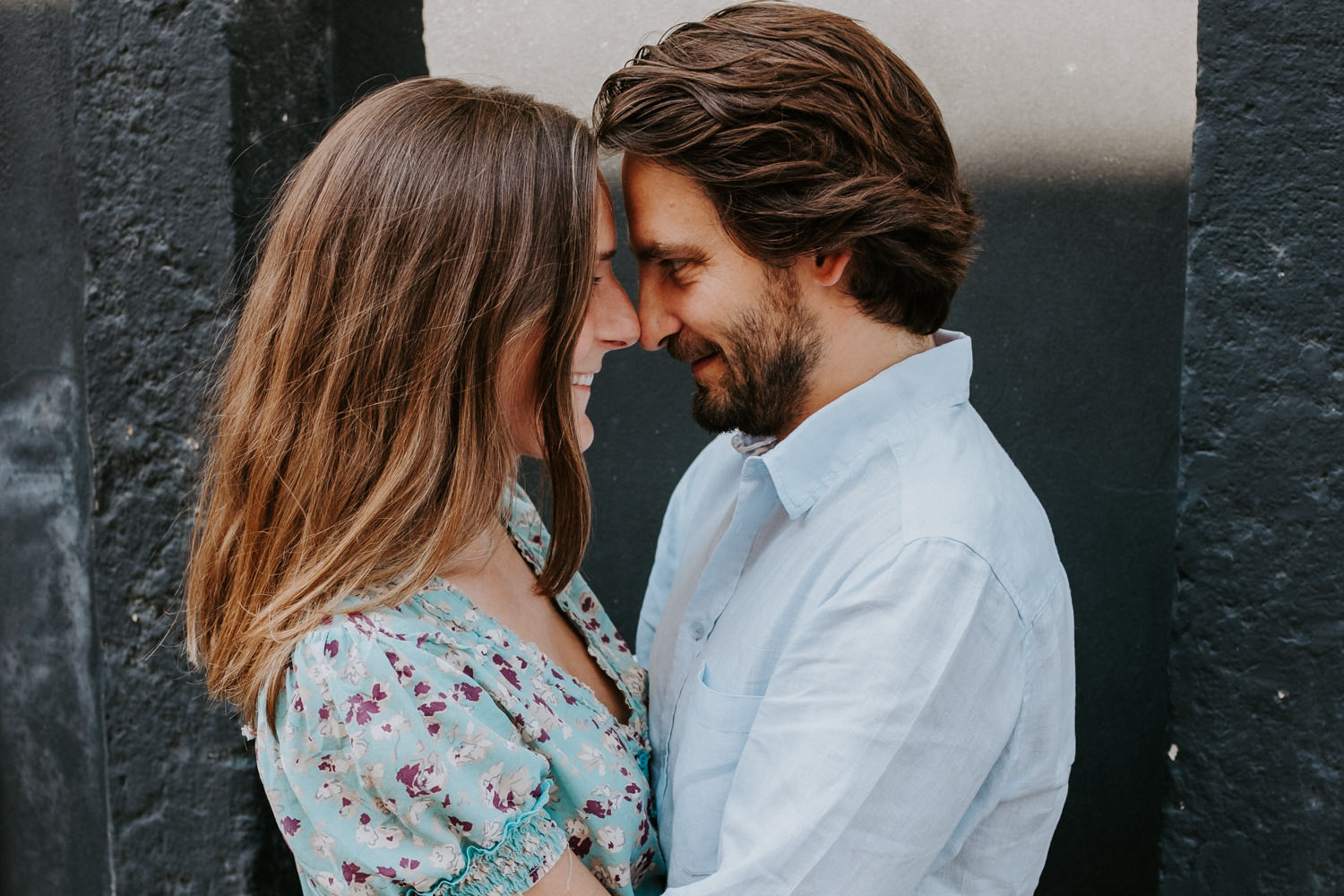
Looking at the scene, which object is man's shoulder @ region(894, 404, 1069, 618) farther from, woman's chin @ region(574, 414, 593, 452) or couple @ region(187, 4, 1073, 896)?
woman's chin @ region(574, 414, 593, 452)

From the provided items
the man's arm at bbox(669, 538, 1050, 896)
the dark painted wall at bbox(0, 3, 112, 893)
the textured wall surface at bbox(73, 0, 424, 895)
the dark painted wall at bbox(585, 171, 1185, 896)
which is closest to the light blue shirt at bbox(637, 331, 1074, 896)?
the man's arm at bbox(669, 538, 1050, 896)

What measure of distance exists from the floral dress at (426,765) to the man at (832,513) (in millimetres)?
241

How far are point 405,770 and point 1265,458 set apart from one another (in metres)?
1.53

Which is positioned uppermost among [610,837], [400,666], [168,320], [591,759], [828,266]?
[828,266]

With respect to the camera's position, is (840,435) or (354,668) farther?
(840,435)

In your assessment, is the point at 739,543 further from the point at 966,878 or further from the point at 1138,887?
the point at 1138,887

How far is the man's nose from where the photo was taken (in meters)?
1.93

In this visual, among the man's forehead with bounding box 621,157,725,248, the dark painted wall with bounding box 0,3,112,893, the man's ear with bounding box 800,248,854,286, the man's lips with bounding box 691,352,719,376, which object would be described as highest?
the man's forehead with bounding box 621,157,725,248

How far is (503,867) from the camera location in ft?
4.97

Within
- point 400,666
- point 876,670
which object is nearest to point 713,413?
point 876,670

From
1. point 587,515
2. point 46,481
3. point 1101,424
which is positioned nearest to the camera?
point 587,515

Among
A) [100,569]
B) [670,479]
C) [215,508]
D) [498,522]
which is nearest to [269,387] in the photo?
[215,508]

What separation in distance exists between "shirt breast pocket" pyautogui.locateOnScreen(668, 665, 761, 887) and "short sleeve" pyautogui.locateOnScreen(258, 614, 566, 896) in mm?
242

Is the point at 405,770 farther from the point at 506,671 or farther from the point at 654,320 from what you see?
the point at 654,320
